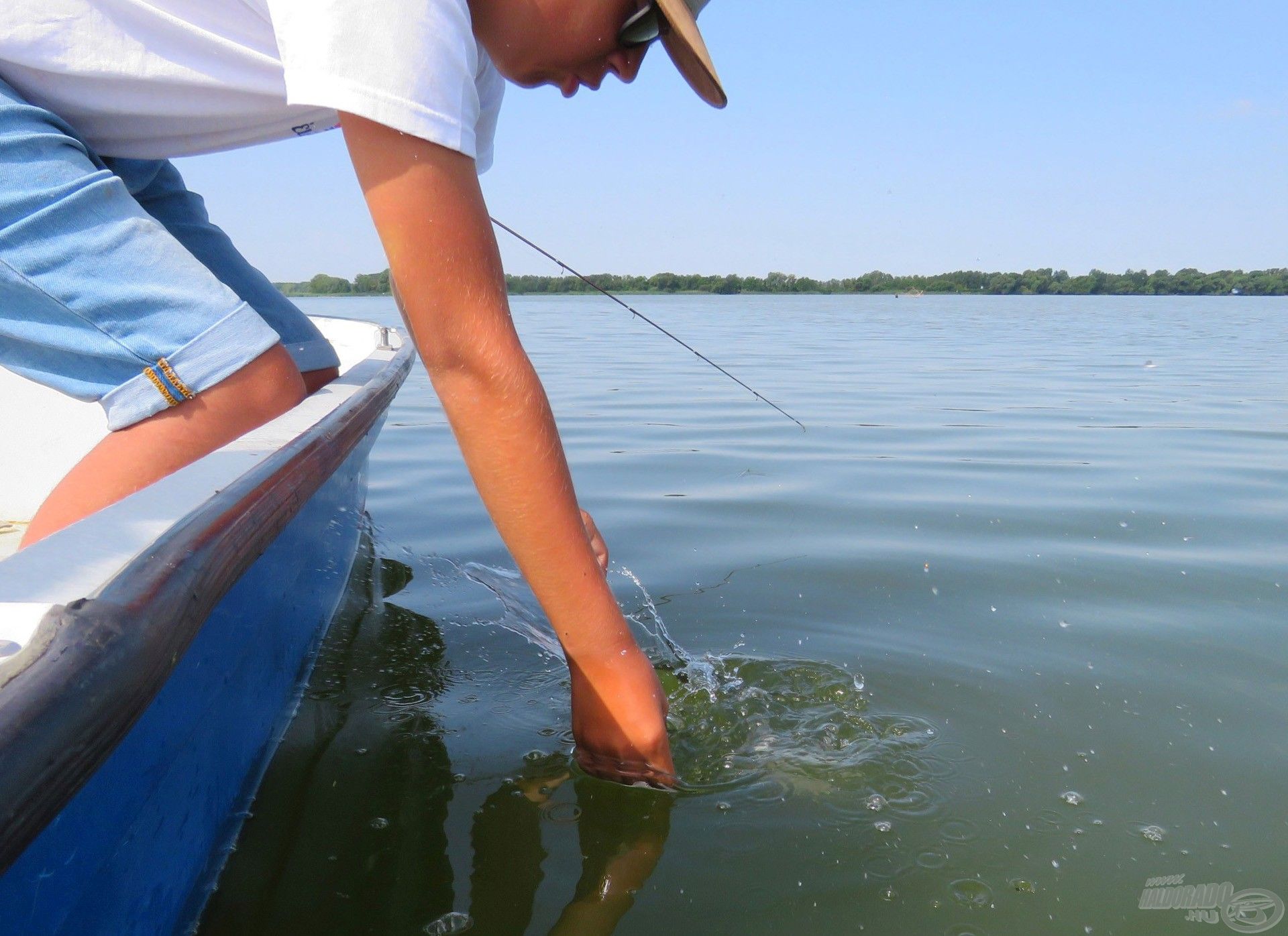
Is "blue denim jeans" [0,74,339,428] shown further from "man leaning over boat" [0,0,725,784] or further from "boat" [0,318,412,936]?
"boat" [0,318,412,936]

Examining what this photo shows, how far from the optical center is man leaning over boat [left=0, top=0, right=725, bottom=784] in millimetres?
1292

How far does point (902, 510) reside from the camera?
15.5 ft

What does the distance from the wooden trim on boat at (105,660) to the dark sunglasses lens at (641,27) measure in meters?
0.95

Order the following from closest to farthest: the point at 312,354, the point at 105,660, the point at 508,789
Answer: the point at 105,660 < the point at 508,789 < the point at 312,354

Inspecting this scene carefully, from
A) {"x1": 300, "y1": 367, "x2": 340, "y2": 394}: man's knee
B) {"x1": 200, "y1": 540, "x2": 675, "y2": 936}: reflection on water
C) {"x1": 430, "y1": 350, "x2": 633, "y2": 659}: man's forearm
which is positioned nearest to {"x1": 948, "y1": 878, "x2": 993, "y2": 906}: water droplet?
{"x1": 200, "y1": 540, "x2": 675, "y2": 936}: reflection on water

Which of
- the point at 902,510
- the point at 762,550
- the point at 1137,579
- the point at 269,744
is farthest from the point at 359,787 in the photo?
the point at 902,510

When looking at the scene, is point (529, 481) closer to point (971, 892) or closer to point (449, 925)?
point (449, 925)

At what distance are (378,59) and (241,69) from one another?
61 centimetres

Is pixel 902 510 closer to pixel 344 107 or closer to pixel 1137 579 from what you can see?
pixel 1137 579

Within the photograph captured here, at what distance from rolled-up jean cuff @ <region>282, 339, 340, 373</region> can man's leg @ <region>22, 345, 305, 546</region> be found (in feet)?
3.14

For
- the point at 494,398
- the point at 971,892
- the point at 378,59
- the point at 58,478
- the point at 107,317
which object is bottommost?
the point at 971,892

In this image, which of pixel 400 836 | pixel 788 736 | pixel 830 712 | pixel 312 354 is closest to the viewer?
pixel 400 836

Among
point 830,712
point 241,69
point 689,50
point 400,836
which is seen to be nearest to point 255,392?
point 241,69

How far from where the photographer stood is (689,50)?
1709 millimetres
